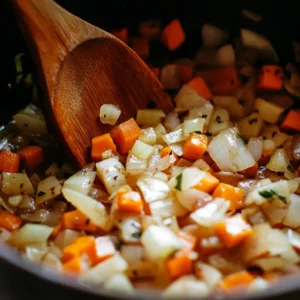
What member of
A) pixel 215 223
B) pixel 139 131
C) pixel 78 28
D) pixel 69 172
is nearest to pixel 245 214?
pixel 215 223

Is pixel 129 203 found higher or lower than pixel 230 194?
higher

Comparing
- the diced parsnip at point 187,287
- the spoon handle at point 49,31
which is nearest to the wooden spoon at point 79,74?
the spoon handle at point 49,31

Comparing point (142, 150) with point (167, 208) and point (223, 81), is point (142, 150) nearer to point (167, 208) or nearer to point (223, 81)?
point (167, 208)

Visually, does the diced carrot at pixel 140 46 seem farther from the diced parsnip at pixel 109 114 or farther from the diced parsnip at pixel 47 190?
the diced parsnip at pixel 47 190

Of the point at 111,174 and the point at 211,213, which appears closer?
the point at 211,213

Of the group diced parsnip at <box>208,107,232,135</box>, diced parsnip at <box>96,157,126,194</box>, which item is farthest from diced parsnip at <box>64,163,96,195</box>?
diced parsnip at <box>208,107,232,135</box>

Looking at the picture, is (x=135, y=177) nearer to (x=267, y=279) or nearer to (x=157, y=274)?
(x=157, y=274)

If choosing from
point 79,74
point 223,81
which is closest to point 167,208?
point 79,74
